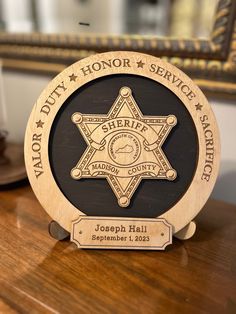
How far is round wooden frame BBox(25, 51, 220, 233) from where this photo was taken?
0.50m

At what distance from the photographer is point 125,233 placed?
1.69 feet

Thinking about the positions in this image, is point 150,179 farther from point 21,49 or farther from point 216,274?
point 21,49

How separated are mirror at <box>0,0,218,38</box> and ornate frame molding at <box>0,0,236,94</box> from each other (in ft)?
0.07

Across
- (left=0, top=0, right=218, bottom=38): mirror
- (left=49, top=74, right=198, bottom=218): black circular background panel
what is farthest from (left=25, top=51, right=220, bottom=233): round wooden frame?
(left=0, top=0, right=218, bottom=38): mirror

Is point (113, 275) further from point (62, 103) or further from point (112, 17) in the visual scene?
point (112, 17)

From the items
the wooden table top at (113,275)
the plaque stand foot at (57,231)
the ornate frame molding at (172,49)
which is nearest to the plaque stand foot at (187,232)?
the wooden table top at (113,275)

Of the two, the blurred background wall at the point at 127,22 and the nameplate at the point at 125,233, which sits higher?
the blurred background wall at the point at 127,22

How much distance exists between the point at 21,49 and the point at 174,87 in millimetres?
595

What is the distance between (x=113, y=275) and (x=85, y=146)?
21 centimetres

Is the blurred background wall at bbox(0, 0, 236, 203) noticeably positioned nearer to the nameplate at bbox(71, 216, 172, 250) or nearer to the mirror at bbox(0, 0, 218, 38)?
the mirror at bbox(0, 0, 218, 38)

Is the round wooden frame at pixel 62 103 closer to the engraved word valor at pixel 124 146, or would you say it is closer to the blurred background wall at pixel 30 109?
the engraved word valor at pixel 124 146

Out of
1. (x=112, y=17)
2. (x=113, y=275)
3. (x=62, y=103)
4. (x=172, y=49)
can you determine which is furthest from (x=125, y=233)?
(x=112, y=17)

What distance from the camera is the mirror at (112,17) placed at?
0.68 meters

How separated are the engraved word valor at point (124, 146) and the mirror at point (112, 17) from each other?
0.23 m
